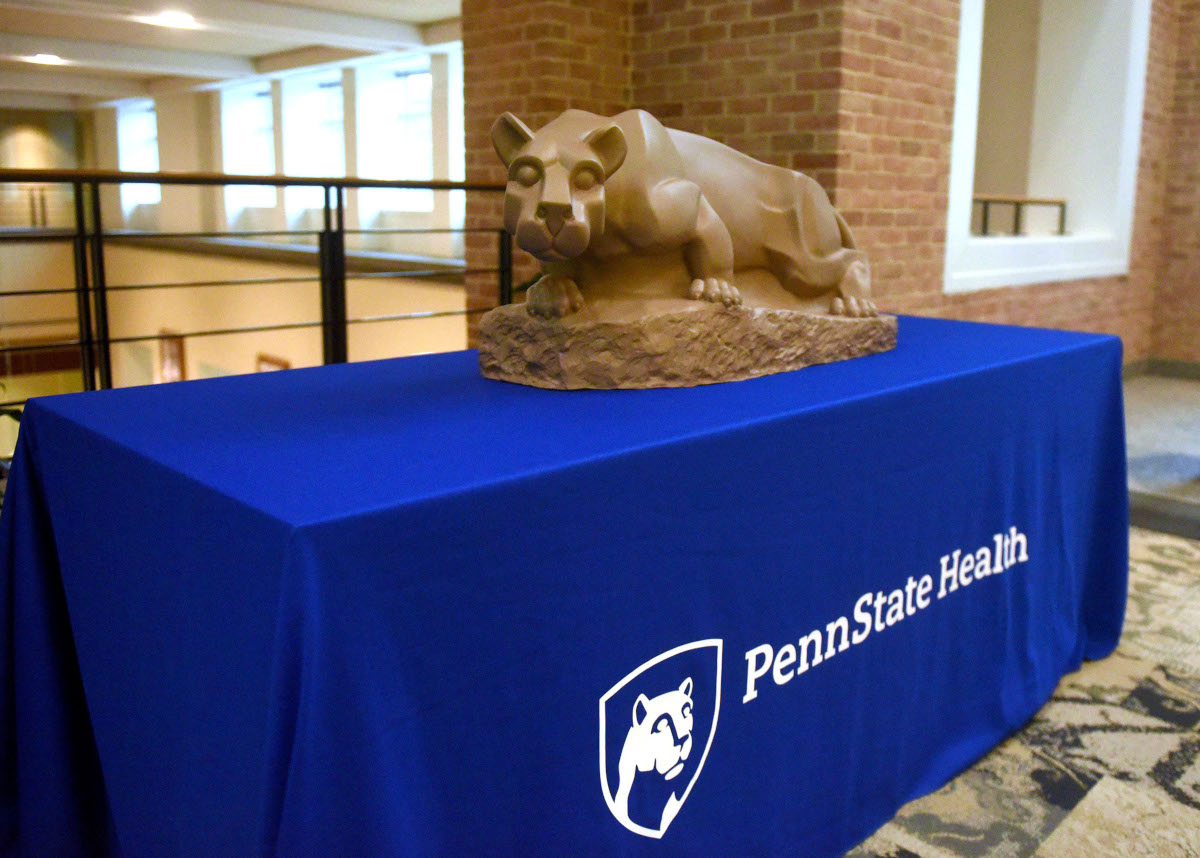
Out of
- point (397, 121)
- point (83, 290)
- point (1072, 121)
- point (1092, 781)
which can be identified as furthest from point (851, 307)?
point (397, 121)

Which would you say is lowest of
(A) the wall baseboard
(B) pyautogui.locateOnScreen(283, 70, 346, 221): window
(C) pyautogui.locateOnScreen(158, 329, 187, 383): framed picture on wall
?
(C) pyautogui.locateOnScreen(158, 329, 187, 383): framed picture on wall

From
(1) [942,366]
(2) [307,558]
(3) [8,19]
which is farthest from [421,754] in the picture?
(3) [8,19]

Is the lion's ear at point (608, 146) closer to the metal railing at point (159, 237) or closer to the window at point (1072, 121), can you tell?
the metal railing at point (159, 237)

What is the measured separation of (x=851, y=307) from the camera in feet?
6.68

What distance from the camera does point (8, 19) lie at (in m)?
8.64

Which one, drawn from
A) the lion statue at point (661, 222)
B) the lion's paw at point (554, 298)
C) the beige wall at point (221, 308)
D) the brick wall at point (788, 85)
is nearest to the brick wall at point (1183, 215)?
the brick wall at point (788, 85)

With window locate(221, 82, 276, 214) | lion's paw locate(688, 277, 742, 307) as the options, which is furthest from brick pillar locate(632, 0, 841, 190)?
window locate(221, 82, 276, 214)

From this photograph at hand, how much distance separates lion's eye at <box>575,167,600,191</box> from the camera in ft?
5.03

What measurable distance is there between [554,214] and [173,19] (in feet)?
27.0

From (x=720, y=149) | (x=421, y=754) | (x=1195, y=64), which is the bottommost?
(x=421, y=754)

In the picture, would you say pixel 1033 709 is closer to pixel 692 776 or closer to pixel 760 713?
pixel 760 713

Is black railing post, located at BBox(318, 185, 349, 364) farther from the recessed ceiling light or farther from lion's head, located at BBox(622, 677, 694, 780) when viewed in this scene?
the recessed ceiling light

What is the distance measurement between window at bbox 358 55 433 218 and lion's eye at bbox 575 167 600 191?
8.22 m

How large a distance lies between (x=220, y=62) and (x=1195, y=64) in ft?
28.5
